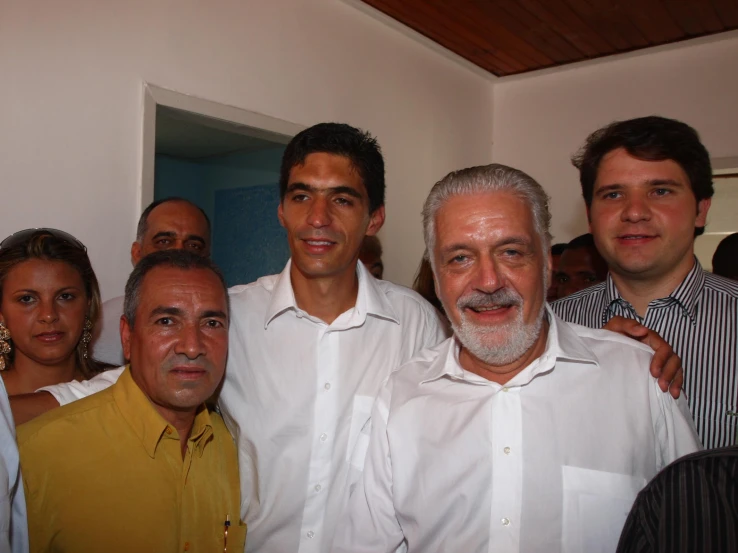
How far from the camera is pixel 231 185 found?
245 inches

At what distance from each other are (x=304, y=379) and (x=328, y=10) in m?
2.87

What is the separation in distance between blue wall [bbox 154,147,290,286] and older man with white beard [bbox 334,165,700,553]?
3762 mm

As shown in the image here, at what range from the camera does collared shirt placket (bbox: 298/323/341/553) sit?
1.84 meters

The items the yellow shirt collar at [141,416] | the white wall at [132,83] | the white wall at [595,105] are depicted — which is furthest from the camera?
the white wall at [595,105]

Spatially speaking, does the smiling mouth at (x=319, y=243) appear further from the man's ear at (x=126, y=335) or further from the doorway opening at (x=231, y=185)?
the doorway opening at (x=231, y=185)

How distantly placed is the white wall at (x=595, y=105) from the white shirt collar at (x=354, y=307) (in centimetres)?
345

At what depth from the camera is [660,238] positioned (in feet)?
6.29

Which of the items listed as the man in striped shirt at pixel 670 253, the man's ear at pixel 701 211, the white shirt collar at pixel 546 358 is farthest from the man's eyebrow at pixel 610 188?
the white shirt collar at pixel 546 358

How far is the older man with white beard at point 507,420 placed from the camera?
4.85 feet

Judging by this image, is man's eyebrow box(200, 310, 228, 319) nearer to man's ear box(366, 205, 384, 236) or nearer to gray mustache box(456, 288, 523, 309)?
man's ear box(366, 205, 384, 236)

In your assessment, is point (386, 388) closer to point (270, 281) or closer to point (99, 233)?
point (270, 281)

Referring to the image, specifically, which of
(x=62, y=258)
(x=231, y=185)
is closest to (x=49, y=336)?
(x=62, y=258)

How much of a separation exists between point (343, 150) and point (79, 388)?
1.18 m

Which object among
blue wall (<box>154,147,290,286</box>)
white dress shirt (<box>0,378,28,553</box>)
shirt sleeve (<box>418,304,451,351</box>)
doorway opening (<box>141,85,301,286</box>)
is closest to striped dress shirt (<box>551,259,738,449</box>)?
shirt sleeve (<box>418,304,451,351</box>)
